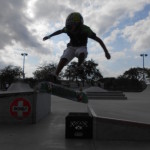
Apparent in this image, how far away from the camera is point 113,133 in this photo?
5.15 meters

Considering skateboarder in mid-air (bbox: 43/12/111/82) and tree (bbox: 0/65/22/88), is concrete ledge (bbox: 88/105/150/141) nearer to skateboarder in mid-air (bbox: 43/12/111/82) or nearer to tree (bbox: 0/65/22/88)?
skateboarder in mid-air (bbox: 43/12/111/82)

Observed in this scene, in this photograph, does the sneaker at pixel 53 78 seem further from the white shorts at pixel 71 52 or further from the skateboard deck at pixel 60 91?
Answer: the white shorts at pixel 71 52

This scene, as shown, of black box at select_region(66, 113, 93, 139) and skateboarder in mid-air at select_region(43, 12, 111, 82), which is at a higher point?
skateboarder in mid-air at select_region(43, 12, 111, 82)

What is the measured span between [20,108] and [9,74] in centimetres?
7142

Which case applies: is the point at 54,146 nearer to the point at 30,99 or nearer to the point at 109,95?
the point at 30,99

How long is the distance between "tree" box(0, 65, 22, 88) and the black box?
69686mm

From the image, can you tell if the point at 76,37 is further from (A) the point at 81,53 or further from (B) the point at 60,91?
(B) the point at 60,91

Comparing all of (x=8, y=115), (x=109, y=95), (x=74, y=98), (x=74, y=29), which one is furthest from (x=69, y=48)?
(x=109, y=95)

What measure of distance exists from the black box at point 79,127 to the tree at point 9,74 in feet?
229

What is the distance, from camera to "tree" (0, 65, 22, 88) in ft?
242

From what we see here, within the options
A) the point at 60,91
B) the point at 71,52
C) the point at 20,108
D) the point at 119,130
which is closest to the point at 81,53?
the point at 71,52

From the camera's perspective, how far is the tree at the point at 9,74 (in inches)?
2901

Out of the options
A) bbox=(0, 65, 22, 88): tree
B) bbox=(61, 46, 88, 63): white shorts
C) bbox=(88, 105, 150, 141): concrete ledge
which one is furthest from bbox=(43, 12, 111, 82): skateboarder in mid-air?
bbox=(0, 65, 22, 88): tree

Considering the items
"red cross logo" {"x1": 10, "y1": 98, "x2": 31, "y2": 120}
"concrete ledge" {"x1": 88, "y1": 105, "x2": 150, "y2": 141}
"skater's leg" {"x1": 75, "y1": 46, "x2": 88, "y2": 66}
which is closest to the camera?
"concrete ledge" {"x1": 88, "y1": 105, "x2": 150, "y2": 141}
